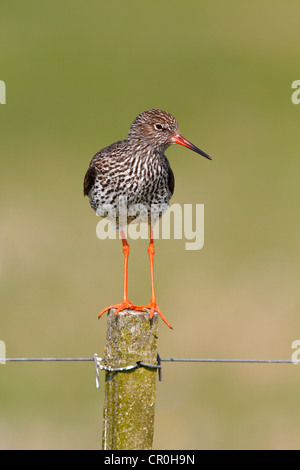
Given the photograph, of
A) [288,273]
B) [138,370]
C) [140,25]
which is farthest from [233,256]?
[140,25]

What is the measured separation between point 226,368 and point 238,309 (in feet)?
3.58

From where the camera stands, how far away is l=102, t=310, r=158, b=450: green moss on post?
5.34 meters

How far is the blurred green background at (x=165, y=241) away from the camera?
1014cm

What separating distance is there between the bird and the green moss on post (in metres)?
1.88

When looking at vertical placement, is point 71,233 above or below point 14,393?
above

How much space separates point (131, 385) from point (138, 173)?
251cm

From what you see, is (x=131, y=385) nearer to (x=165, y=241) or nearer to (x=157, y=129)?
(x=157, y=129)

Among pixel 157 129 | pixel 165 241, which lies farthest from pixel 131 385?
pixel 165 241

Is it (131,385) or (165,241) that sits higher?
(165,241)

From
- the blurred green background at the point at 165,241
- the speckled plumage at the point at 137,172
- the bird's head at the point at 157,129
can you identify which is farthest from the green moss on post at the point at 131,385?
the blurred green background at the point at 165,241

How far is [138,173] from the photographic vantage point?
7426 millimetres

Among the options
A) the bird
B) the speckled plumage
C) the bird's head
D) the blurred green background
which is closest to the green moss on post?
the bird

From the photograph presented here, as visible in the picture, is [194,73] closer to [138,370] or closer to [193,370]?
[193,370]
